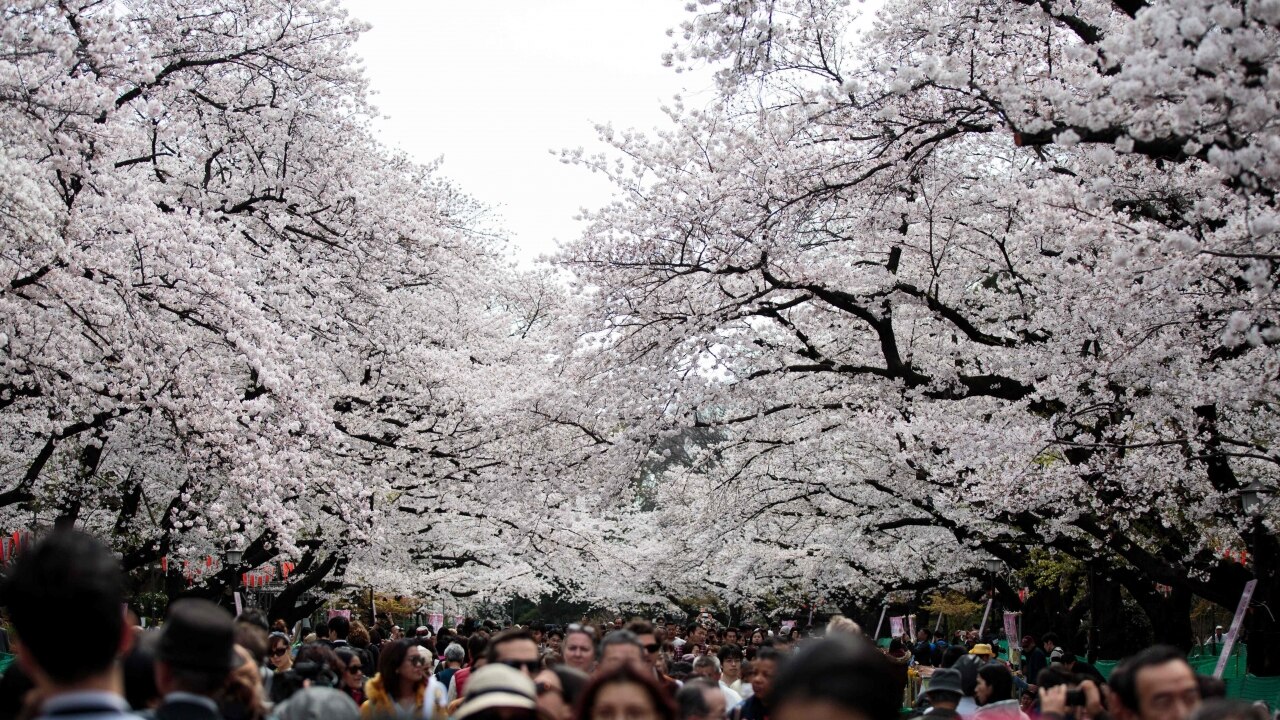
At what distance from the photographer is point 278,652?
9.15 meters

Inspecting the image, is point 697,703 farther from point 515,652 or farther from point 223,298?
point 223,298

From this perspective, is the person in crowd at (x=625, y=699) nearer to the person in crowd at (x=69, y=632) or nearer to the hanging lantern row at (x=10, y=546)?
the person in crowd at (x=69, y=632)

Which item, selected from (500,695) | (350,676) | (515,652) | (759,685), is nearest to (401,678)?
(515,652)

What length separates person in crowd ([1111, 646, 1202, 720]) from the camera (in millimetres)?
4676

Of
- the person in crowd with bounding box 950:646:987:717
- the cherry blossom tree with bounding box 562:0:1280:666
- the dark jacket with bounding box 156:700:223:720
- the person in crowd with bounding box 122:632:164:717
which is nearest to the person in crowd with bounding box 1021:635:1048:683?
the cherry blossom tree with bounding box 562:0:1280:666

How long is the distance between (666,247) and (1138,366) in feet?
18.9

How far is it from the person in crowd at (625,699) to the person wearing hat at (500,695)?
0.37 metres

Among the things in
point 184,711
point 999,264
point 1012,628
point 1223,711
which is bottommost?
point 184,711

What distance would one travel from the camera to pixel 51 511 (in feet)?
75.7

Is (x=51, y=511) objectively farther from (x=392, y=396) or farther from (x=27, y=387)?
(x=27, y=387)

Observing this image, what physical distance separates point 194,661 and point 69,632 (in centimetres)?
113

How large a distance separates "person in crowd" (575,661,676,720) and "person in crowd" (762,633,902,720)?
978 mm

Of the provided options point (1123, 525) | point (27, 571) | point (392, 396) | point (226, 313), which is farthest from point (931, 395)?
point (27, 571)

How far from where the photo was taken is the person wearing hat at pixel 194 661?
3979mm
